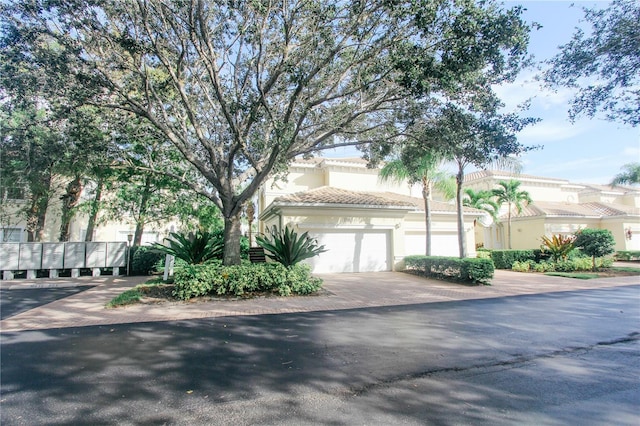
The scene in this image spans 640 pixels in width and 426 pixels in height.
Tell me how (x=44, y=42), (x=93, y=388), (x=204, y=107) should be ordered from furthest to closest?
1. (x=204, y=107)
2. (x=44, y=42)
3. (x=93, y=388)

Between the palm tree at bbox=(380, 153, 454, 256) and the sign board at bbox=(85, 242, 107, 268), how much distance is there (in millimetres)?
14790

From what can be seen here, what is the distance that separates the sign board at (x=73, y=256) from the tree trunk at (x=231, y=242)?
1026cm

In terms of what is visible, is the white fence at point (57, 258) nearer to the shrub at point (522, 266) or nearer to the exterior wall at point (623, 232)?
the shrub at point (522, 266)

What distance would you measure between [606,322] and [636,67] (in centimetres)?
776

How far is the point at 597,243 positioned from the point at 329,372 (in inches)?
751

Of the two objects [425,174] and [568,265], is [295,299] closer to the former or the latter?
[425,174]

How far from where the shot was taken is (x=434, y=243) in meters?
19.2

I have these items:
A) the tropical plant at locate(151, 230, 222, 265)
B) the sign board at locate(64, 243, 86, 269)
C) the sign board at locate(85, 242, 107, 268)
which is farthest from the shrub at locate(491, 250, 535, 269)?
the sign board at locate(64, 243, 86, 269)

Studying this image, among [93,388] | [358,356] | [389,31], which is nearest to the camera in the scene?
[93,388]

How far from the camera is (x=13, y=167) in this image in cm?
1584

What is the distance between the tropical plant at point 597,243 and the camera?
55.9 ft

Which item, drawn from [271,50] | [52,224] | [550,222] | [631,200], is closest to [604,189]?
[631,200]

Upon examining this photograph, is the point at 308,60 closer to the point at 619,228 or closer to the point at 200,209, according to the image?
the point at 200,209

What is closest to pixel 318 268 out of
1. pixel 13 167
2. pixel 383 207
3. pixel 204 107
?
pixel 383 207
